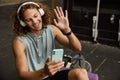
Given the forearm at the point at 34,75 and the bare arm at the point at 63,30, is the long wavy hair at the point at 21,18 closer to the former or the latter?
the bare arm at the point at 63,30

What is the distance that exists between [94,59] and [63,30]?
5.77 feet

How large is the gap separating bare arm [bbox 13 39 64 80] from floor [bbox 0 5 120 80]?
131cm

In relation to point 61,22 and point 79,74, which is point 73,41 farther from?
point 79,74

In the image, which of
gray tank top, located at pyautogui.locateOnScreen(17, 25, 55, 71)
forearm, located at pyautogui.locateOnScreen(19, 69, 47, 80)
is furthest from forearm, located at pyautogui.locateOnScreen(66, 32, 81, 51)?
forearm, located at pyautogui.locateOnScreen(19, 69, 47, 80)

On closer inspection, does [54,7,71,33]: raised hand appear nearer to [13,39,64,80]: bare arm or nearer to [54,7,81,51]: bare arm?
[54,7,81,51]: bare arm

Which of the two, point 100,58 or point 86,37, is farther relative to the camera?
point 86,37

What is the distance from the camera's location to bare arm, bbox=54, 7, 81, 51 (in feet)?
5.49

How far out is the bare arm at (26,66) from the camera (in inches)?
46.0

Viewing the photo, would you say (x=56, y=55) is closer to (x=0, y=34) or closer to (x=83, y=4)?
(x=83, y=4)

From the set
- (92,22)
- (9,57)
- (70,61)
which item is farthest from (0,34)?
(70,61)

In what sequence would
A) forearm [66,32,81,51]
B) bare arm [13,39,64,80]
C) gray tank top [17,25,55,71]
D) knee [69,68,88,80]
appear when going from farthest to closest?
forearm [66,32,81,51], gray tank top [17,25,55,71], knee [69,68,88,80], bare arm [13,39,64,80]

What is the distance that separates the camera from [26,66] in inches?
57.2

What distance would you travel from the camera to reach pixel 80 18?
431 centimetres

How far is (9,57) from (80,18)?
169 centimetres
